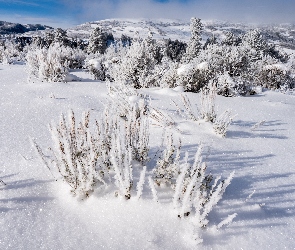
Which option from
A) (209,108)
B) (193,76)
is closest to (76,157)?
(209,108)

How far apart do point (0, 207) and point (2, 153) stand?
648 mm

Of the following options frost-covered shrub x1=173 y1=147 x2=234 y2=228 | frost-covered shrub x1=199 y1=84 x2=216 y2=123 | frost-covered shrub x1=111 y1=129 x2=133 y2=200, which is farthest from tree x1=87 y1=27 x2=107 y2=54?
frost-covered shrub x1=173 y1=147 x2=234 y2=228

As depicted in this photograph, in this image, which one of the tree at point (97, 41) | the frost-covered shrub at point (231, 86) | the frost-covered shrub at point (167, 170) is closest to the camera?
the frost-covered shrub at point (167, 170)

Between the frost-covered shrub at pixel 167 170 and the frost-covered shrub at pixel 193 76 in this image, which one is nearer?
the frost-covered shrub at pixel 167 170

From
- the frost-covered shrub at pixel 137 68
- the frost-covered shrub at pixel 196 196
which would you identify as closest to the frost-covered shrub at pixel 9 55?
the frost-covered shrub at pixel 137 68

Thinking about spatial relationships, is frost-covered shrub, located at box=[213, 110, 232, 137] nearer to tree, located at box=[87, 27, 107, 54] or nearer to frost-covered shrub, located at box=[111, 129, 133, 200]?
frost-covered shrub, located at box=[111, 129, 133, 200]

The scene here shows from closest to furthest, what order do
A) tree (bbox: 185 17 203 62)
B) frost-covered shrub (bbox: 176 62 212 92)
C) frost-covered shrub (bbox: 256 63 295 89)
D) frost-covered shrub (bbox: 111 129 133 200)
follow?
frost-covered shrub (bbox: 111 129 133 200), frost-covered shrub (bbox: 176 62 212 92), frost-covered shrub (bbox: 256 63 295 89), tree (bbox: 185 17 203 62)

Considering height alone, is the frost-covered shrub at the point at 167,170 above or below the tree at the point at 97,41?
below

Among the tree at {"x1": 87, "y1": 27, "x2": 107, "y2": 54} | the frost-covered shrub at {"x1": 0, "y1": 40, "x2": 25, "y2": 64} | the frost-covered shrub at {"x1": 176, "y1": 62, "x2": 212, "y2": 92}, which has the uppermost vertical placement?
the tree at {"x1": 87, "y1": 27, "x2": 107, "y2": 54}

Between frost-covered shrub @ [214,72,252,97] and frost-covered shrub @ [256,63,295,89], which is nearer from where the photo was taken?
frost-covered shrub @ [214,72,252,97]

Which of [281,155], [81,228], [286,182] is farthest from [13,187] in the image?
A: [281,155]

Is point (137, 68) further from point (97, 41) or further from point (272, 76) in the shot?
point (97, 41)

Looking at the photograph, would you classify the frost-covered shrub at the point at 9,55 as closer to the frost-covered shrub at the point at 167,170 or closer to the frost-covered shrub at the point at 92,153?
the frost-covered shrub at the point at 92,153

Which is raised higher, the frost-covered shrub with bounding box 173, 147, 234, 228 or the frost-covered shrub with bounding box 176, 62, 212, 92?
the frost-covered shrub with bounding box 176, 62, 212, 92
